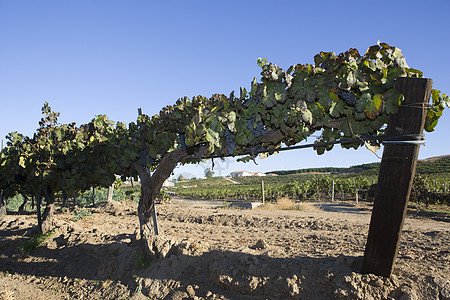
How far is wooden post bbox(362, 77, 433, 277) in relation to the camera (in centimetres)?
272

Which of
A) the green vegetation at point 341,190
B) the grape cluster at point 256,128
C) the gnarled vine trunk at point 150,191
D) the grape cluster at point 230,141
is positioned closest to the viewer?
the grape cluster at point 256,128

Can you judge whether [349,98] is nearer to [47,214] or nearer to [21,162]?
[21,162]

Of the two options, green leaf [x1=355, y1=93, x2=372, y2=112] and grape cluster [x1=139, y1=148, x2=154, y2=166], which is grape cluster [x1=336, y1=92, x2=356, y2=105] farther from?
grape cluster [x1=139, y1=148, x2=154, y2=166]

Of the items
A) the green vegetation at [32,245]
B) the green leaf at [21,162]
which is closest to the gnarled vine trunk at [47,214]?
the green vegetation at [32,245]

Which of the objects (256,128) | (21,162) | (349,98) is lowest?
(21,162)

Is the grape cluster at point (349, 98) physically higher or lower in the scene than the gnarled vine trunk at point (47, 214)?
higher

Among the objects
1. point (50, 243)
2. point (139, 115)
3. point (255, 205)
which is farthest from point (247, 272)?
point (255, 205)

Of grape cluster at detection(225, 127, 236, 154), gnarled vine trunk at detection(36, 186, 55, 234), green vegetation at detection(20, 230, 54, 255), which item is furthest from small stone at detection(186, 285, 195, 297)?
gnarled vine trunk at detection(36, 186, 55, 234)

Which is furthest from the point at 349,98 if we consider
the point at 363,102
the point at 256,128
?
the point at 256,128

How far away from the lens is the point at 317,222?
349 inches

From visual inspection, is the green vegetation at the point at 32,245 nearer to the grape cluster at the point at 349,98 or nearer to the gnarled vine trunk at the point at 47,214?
the gnarled vine trunk at the point at 47,214

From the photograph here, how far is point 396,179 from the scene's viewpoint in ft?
9.26

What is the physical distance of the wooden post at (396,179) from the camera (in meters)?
2.72

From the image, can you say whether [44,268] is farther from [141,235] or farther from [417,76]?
[417,76]
